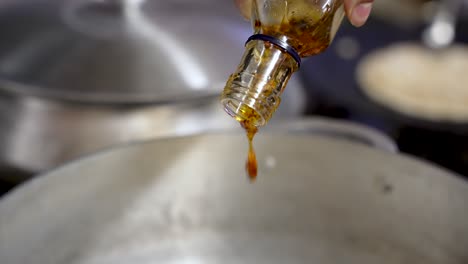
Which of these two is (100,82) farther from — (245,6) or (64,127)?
(245,6)

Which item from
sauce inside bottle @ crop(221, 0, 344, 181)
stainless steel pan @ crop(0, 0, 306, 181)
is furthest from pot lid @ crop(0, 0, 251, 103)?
sauce inside bottle @ crop(221, 0, 344, 181)

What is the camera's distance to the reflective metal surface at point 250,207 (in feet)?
1.29

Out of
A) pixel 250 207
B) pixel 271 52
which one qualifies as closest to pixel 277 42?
pixel 271 52

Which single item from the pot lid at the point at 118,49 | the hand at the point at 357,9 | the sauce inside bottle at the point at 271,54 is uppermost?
the hand at the point at 357,9

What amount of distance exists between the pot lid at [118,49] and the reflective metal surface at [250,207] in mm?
74

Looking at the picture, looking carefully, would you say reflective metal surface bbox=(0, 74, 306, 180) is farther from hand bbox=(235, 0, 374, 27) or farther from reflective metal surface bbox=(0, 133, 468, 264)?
hand bbox=(235, 0, 374, 27)

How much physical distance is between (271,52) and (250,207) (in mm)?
178

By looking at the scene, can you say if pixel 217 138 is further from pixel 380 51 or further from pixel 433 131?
pixel 380 51

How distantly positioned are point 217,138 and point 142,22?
0.15 metres

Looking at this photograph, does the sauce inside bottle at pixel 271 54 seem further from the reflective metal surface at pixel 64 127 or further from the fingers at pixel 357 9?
the reflective metal surface at pixel 64 127

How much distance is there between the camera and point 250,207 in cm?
45

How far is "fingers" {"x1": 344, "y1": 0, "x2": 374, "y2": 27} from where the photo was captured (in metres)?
0.34

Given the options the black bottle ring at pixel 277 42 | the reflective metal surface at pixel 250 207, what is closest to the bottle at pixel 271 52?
the black bottle ring at pixel 277 42

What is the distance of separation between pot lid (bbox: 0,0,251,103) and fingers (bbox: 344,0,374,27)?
0.54 ft
